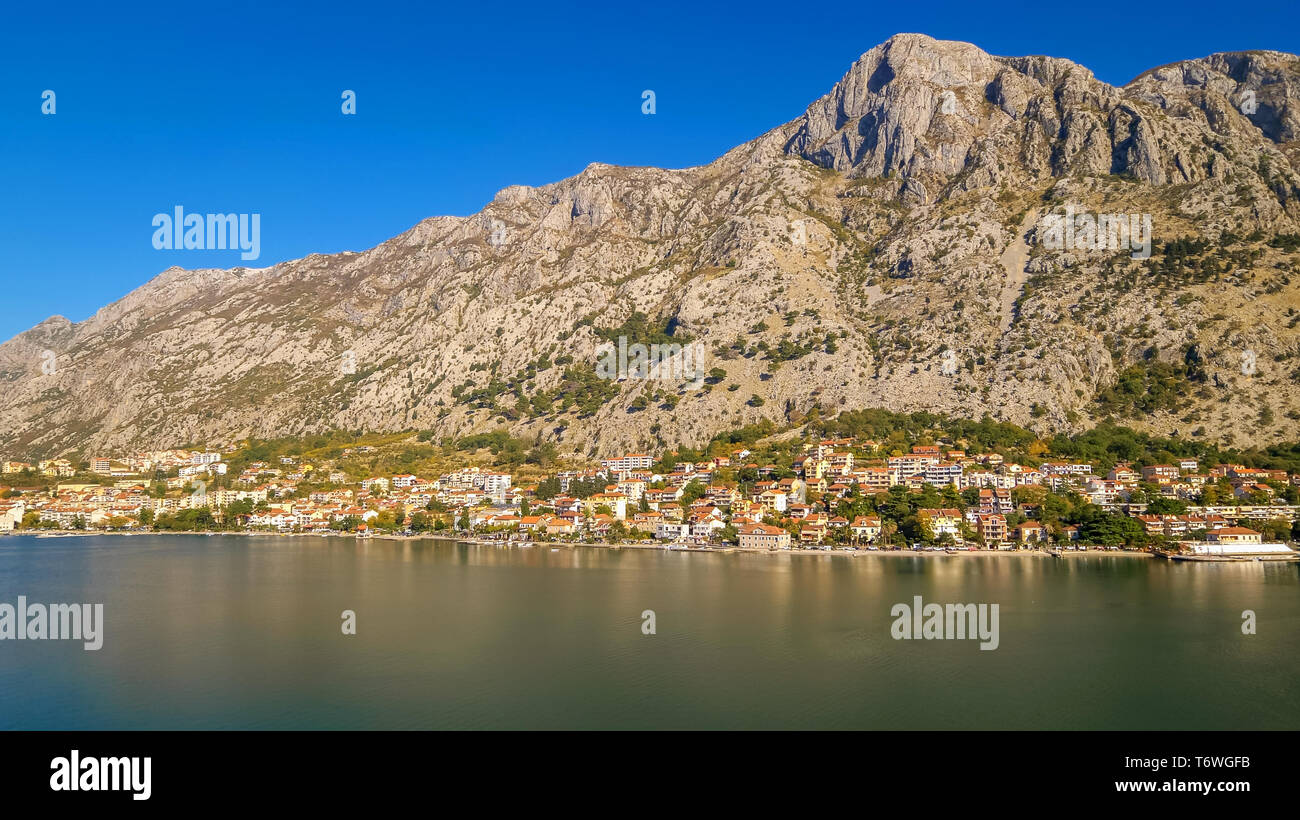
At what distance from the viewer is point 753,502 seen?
57094 mm

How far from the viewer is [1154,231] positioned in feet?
247

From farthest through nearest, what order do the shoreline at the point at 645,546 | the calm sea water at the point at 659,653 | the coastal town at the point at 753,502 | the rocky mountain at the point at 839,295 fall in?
the rocky mountain at the point at 839,295, the coastal town at the point at 753,502, the shoreline at the point at 645,546, the calm sea water at the point at 659,653

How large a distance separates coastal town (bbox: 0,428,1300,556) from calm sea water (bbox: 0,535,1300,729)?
28.0ft

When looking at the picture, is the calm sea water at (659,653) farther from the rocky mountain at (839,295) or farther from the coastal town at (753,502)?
the rocky mountain at (839,295)

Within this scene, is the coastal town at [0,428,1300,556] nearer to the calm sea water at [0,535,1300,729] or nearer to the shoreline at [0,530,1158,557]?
the shoreline at [0,530,1158,557]

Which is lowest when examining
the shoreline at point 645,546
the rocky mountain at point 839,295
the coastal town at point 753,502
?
the shoreline at point 645,546

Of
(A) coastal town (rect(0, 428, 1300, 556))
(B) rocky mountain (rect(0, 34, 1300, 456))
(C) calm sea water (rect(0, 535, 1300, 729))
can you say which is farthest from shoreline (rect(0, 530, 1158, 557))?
(B) rocky mountain (rect(0, 34, 1300, 456))

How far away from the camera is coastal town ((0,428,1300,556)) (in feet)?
158

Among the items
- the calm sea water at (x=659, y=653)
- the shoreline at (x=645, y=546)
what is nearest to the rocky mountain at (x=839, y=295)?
the shoreline at (x=645, y=546)

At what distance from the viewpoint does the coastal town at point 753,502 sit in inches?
1900

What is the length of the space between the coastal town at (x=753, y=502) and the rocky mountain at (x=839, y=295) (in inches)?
358

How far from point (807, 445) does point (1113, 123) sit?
2087 inches
